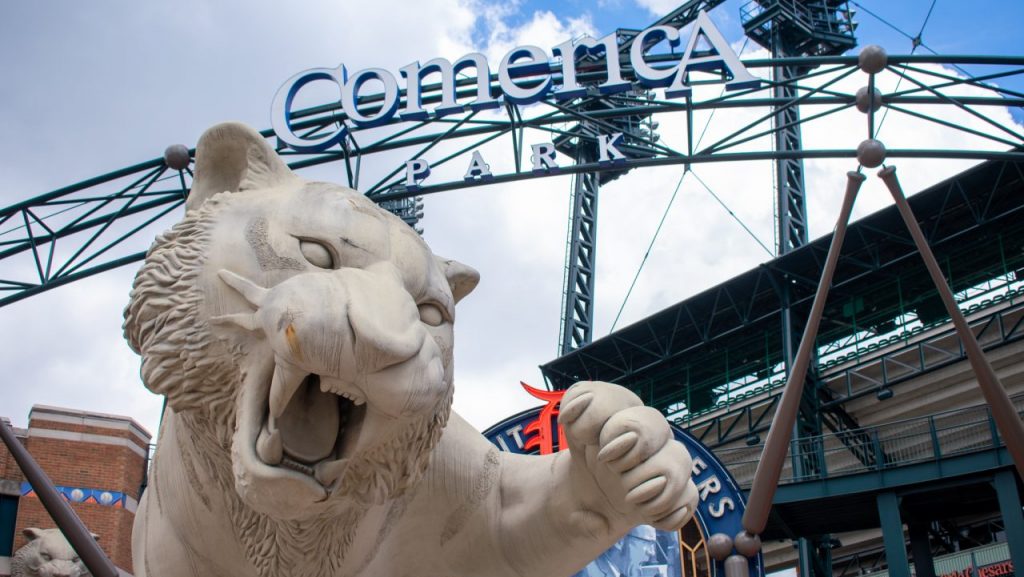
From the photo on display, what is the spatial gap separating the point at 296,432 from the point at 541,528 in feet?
3.41

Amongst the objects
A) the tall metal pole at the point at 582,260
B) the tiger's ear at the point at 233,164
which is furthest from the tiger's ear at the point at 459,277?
the tall metal pole at the point at 582,260

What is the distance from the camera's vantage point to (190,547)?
119 inches

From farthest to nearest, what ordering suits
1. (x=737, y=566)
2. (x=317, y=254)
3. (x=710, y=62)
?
(x=710, y=62) → (x=737, y=566) → (x=317, y=254)

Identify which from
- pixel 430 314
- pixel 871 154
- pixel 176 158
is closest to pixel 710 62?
pixel 176 158

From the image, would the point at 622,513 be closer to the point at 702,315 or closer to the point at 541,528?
the point at 541,528

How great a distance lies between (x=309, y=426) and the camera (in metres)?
2.35

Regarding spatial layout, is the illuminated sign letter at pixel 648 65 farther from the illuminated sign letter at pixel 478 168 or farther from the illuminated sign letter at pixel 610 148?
the illuminated sign letter at pixel 478 168

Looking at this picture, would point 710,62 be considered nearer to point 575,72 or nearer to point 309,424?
point 575,72

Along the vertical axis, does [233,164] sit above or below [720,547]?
below

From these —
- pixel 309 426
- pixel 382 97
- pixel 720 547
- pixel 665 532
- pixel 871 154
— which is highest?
pixel 382 97

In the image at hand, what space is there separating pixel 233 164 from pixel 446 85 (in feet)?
32.3

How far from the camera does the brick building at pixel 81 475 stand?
49.1 ft

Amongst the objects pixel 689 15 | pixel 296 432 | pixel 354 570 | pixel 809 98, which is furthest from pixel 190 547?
pixel 689 15

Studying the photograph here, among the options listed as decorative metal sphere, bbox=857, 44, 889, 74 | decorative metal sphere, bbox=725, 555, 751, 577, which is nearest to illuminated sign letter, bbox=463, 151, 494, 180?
decorative metal sphere, bbox=725, 555, 751, 577
